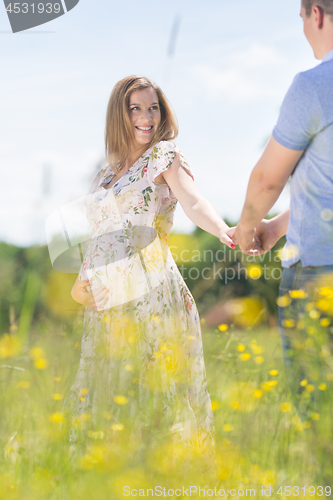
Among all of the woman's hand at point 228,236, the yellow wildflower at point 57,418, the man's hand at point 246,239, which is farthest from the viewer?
the woman's hand at point 228,236

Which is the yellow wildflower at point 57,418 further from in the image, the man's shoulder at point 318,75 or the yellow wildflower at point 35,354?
the man's shoulder at point 318,75

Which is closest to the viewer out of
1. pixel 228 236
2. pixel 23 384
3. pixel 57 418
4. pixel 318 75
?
pixel 318 75

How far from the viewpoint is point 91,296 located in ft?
6.31

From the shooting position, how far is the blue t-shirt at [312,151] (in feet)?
3.72

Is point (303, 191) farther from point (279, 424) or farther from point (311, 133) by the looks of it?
point (279, 424)

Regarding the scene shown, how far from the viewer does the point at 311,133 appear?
46.0 inches

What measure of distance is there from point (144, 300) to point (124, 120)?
86cm

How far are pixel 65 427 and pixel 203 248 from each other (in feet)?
14.6

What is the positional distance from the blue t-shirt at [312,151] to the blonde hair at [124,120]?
956mm

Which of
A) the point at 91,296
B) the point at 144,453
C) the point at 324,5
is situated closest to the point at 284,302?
the point at 144,453

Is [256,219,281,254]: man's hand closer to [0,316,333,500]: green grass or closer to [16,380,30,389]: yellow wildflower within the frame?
[0,316,333,500]: green grass

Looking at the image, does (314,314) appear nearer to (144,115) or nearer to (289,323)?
(289,323)

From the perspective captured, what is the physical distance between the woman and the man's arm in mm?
318

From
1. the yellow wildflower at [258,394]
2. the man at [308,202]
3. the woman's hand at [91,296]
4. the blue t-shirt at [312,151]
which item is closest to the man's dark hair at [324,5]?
the man at [308,202]
